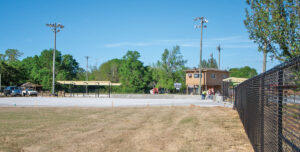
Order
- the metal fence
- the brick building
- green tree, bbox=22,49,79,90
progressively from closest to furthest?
the metal fence → the brick building → green tree, bbox=22,49,79,90

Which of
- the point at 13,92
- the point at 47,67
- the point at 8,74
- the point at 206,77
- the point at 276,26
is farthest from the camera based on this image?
the point at 47,67

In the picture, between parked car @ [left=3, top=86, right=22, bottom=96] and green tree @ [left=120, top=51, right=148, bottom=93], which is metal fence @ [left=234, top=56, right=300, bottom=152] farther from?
green tree @ [left=120, top=51, right=148, bottom=93]

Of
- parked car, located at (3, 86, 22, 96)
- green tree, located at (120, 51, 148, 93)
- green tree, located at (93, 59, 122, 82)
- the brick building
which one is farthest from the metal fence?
green tree, located at (93, 59, 122, 82)

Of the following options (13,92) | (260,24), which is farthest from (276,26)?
(13,92)

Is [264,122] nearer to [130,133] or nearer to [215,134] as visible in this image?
[215,134]

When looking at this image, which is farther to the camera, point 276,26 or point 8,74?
point 8,74

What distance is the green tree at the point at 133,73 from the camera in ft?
269

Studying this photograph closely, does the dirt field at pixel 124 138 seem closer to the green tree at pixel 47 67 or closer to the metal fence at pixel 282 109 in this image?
the metal fence at pixel 282 109

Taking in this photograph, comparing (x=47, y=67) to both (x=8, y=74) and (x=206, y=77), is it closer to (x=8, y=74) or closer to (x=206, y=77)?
(x=8, y=74)

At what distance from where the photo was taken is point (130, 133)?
37.9 ft

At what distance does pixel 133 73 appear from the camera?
8231cm

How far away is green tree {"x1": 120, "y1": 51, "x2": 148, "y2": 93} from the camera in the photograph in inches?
3223

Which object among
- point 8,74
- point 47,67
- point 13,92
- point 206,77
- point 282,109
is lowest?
point 13,92

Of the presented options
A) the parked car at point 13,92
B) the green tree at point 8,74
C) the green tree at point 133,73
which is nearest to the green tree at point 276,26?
the parked car at point 13,92
